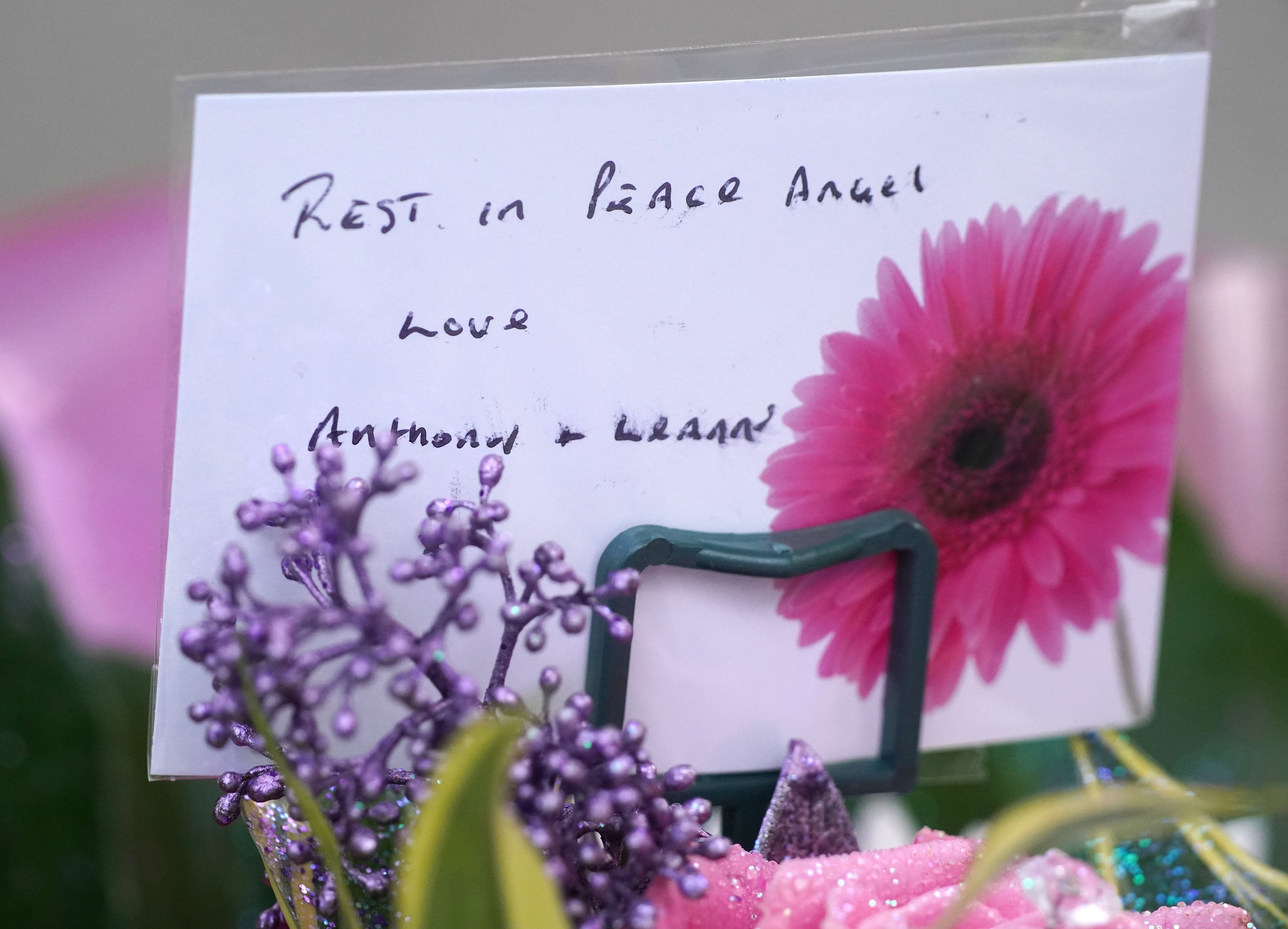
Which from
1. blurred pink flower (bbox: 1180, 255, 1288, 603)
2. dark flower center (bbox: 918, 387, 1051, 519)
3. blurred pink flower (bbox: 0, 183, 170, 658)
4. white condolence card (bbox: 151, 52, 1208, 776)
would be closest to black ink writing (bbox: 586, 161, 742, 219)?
white condolence card (bbox: 151, 52, 1208, 776)

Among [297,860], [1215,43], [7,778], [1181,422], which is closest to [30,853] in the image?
[7,778]

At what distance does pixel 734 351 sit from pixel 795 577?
0.07 metres

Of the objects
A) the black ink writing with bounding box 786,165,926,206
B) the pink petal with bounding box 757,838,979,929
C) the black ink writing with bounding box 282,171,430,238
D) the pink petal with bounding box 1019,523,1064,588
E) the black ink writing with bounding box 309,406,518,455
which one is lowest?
the pink petal with bounding box 757,838,979,929

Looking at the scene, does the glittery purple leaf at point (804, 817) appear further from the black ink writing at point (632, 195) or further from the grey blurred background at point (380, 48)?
the grey blurred background at point (380, 48)

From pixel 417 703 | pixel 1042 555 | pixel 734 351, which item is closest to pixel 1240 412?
pixel 1042 555

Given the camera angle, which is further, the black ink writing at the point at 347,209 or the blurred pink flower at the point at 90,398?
the blurred pink flower at the point at 90,398

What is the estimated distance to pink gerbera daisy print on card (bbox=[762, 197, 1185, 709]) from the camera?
330 mm

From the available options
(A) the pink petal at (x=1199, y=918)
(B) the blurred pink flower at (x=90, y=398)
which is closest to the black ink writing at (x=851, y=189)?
(A) the pink petal at (x=1199, y=918)

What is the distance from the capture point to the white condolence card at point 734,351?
0.28 metres

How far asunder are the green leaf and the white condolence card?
11 cm

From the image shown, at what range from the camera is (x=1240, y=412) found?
2.61ft

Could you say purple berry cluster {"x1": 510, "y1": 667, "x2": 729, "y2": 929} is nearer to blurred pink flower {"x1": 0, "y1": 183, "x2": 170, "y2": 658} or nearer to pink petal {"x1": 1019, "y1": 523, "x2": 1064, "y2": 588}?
pink petal {"x1": 1019, "y1": 523, "x2": 1064, "y2": 588}

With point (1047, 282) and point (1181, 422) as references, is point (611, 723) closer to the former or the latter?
point (1047, 282)

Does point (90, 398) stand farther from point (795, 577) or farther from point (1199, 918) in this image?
point (1199, 918)
